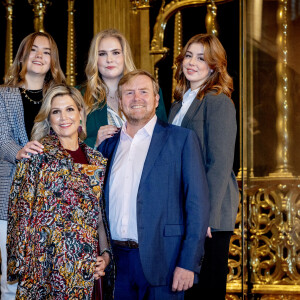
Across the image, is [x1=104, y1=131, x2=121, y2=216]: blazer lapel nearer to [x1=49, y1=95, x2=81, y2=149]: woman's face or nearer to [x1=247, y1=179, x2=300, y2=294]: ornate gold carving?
[x1=49, y1=95, x2=81, y2=149]: woman's face

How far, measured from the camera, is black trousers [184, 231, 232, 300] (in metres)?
2.19

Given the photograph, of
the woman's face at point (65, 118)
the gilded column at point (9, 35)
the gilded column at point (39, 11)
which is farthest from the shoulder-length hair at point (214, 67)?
the gilded column at point (9, 35)

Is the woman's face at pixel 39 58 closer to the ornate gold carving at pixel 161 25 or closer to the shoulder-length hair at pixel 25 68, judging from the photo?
the shoulder-length hair at pixel 25 68

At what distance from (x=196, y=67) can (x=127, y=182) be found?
2.03 ft

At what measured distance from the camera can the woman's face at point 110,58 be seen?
8.58ft

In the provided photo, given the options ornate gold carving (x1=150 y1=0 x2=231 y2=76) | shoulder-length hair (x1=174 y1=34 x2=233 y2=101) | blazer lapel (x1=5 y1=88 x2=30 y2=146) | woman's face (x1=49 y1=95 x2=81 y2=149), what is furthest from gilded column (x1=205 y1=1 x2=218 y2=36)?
woman's face (x1=49 y1=95 x2=81 y2=149)

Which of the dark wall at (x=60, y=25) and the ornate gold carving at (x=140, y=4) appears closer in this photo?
the ornate gold carving at (x=140, y=4)

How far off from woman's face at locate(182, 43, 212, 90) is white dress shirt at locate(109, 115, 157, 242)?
0.34 m

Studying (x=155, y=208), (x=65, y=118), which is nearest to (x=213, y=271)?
(x=155, y=208)

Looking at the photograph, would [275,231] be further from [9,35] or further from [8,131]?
[9,35]

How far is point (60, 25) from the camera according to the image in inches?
165

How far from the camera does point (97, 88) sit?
8.59 feet

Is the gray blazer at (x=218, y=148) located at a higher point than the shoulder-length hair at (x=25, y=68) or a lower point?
lower

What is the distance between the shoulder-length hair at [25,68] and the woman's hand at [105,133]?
16.9 inches
